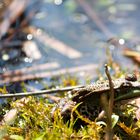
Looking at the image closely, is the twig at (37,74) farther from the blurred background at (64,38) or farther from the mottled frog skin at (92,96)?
the mottled frog skin at (92,96)

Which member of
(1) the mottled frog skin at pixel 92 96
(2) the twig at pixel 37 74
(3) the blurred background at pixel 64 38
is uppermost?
(3) the blurred background at pixel 64 38

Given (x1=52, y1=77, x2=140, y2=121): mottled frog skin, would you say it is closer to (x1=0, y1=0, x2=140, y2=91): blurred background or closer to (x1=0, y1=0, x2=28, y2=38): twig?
(x1=0, y1=0, x2=140, y2=91): blurred background

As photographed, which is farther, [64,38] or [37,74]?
[64,38]

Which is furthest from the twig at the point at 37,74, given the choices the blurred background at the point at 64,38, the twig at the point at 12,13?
the twig at the point at 12,13

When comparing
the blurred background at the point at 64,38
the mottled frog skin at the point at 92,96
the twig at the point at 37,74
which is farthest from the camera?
the blurred background at the point at 64,38

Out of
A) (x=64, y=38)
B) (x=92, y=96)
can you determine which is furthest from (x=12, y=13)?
(x=92, y=96)

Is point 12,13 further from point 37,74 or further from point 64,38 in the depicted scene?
point 37,74
